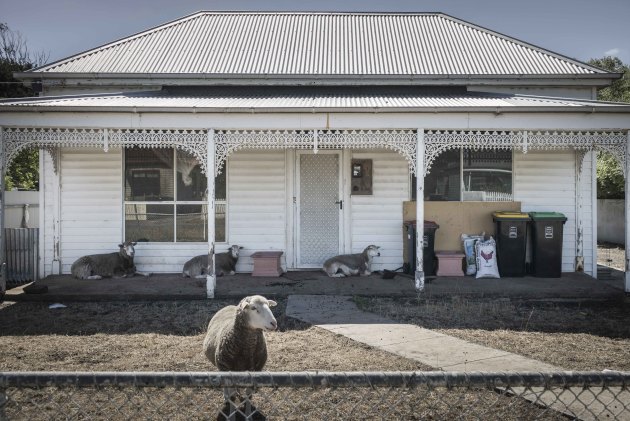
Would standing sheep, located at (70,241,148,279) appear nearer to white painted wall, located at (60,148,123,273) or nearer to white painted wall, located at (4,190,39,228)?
white painted wall, located at (60,148,123,273)

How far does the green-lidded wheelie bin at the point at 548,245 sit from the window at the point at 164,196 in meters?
7.04

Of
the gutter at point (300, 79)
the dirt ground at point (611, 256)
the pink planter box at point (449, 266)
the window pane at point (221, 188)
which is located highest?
the gutter at point (300, 79)

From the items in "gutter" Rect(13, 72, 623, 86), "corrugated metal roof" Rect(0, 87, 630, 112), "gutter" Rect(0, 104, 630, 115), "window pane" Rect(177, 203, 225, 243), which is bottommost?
"window pane" Rect(177, 203, 225, 243)

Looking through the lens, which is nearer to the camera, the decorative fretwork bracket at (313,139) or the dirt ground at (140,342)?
the dirt ground at (140,342)

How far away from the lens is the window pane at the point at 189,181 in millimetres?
11414

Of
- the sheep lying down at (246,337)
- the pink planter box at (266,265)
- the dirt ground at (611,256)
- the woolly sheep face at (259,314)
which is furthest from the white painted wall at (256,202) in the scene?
the dirt ground at (611,256)

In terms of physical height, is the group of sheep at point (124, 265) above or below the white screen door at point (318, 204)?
below

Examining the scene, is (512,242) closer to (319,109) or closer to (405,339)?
(319,109)

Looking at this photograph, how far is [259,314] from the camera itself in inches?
157

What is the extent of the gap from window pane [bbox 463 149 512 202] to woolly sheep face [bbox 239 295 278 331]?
8.39 metres

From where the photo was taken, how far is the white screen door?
11.7 m

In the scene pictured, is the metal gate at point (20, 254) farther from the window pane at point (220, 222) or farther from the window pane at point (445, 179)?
the window pane at point (445, 179)

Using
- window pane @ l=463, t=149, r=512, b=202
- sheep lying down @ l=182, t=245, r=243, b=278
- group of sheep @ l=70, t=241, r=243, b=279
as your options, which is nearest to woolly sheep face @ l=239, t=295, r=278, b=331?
sheep lying down @ l=182, t=245, r=243, b=278

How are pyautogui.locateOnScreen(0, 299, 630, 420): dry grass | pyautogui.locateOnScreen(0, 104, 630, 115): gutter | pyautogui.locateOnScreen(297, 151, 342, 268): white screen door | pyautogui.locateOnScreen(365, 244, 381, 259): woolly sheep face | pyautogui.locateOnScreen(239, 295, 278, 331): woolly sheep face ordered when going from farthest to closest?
1. pyautogui.locateOnScreen(297, 151, 342, 268): white screen door
2. pyautogui.locateOnScreen(365, 244, 381, 259): woolly sheep face
3. pyautogui.locateOnScreen(0, 104, 630, 115): gutter
4. pyautogui.locateOnScreen(0, 299, 630, 420): dry grass
5. pyautogui.locateOnScreen(239, 295, 278, 331): woolly sheep face
